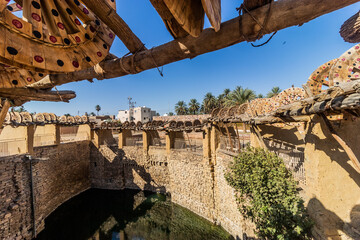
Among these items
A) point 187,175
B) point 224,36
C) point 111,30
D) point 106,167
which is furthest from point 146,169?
point 224,36

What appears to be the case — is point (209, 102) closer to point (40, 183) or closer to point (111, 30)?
point (40, 183)

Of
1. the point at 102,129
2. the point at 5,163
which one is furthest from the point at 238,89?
the point at 5,163

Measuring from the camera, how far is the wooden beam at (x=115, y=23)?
1770 mm

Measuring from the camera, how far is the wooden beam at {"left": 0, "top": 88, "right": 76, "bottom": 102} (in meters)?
→ 3.73

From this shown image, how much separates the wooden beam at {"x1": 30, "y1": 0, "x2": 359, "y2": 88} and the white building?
52225mm

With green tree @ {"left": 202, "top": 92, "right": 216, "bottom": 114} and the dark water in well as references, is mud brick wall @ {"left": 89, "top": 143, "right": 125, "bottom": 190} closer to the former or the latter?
the dark water in well

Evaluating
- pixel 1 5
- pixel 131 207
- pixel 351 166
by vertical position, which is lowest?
pixel 131 207

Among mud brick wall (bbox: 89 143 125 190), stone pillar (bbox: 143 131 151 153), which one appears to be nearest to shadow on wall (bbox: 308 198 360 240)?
stone pillar (bbox: 143 131 151 153)

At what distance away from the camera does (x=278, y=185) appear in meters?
5.64

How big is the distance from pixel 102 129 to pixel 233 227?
17660mm

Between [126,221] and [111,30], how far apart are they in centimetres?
1602

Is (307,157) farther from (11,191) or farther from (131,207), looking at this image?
(11,191)

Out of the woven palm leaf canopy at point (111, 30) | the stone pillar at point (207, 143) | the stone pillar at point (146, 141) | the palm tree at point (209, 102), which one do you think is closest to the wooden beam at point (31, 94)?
the woven palm leaf canopy at point (111, 30)

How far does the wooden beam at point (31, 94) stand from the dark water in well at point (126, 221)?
12.1 meters
